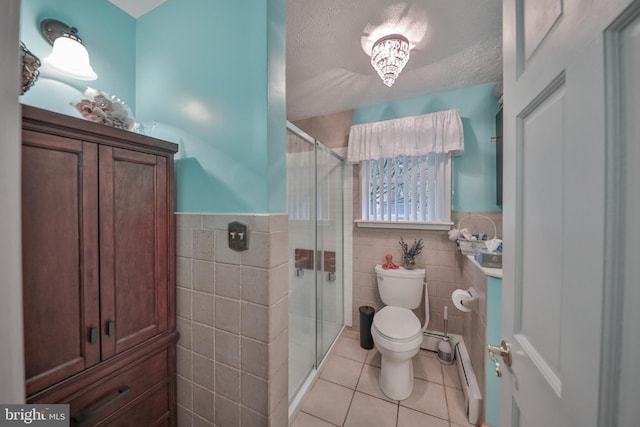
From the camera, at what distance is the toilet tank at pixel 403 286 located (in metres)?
1.87

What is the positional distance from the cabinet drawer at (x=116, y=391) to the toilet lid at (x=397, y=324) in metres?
1.30

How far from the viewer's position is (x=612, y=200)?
307 millimetres

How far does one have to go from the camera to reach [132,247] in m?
0.90

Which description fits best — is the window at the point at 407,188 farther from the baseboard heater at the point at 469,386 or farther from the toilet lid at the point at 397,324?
the baseboard heater at the point at 469,386

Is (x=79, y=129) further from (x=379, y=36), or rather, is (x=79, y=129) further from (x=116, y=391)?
(x=379, y=36)

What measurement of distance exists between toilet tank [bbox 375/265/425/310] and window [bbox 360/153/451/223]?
503 mm

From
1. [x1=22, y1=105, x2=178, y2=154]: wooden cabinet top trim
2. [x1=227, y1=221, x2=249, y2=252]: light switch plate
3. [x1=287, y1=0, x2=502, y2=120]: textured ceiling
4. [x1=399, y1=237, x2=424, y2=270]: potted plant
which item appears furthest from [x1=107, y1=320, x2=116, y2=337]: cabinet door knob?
[x1=399, y1=237, x2=424, y2=270]: potted plant

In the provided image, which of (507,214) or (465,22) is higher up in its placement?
(465,22)

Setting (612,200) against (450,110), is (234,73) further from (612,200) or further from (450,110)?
(450,110)

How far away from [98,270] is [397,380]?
178 cm

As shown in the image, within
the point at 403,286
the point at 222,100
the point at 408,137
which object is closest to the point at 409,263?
the point at 403,286

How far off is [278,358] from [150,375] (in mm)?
606

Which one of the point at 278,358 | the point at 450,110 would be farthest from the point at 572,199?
the point at 450,110

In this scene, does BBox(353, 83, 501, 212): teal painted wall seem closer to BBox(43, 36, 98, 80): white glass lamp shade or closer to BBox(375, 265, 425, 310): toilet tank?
BBox(375, 265, 425, 310): toilet tank
